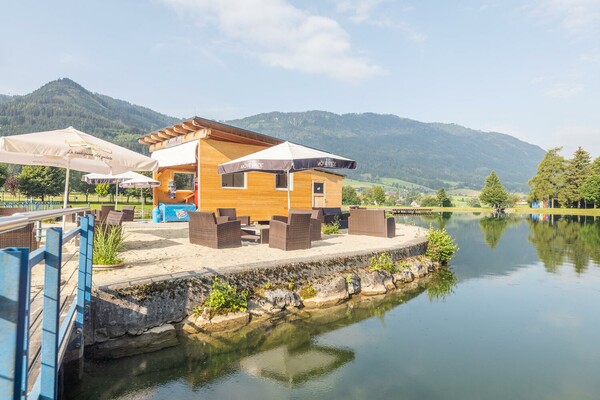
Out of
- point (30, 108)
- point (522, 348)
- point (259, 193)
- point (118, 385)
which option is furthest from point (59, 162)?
point (30, 108)

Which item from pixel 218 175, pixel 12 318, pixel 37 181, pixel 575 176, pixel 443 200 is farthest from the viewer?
pixel 443 200

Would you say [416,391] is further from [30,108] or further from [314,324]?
[30,108]

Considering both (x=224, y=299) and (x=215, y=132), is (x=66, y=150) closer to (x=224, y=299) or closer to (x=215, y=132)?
(x=224, y=299)

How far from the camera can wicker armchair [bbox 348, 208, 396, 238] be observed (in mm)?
10328

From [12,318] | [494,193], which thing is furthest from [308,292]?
[494,193]

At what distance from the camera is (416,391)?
3.41 meters

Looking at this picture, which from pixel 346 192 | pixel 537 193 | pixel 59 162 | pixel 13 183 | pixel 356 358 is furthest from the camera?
pixel 346 192

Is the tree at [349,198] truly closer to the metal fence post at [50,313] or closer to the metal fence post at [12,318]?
the metal fence post at [50,313]

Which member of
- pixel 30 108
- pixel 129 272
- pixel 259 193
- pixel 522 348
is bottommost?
pixel 522 348

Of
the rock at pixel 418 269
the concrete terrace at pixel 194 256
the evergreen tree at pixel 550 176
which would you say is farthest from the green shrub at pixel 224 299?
the evergreen tree at pixel 550 176

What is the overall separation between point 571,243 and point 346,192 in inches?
1962

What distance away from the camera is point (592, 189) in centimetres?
4450

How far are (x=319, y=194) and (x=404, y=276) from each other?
1339 cm

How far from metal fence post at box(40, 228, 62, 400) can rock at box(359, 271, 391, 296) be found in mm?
5251
